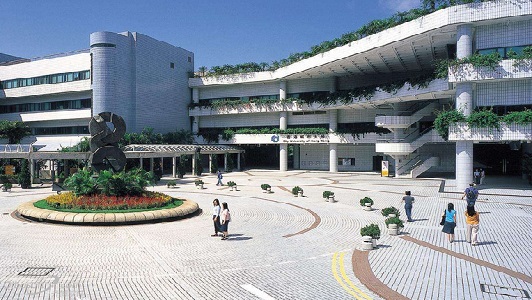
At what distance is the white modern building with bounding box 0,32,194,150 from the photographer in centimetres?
5853

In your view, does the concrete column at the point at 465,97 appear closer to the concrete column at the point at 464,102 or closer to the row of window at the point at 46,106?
the concrete column at the point at 464,102

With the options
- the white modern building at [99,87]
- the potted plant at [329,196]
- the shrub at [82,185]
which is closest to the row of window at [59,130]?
the white modern building at [99,87]

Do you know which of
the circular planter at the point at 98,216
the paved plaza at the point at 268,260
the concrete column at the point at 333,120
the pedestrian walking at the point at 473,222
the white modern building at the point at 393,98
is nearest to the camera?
the paved plaza at the point at 268,260

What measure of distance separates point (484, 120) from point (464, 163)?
4.08 meters

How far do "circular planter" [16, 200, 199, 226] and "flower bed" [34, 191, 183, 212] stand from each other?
0.92m

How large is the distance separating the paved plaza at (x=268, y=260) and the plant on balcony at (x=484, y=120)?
37.0 feet

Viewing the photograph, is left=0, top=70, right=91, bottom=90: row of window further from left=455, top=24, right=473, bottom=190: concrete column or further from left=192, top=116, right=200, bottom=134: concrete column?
left=455, top=24, right=473, bottom=190: concrete column

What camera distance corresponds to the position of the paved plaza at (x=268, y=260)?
38.7 feet

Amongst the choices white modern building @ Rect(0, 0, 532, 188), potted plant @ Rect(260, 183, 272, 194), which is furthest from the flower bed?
white modern building @ Rect(0, 0, 532, 188)

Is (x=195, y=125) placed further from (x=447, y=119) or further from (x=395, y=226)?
(x=395, y=226)

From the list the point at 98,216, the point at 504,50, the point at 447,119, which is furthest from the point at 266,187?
the point at 504,50

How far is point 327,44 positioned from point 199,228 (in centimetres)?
3803

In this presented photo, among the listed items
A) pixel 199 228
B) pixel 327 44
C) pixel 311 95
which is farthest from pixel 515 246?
pixel 311 95

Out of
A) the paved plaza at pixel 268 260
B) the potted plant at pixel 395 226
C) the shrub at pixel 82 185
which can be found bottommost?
the paved plaza at pixel 268 260
